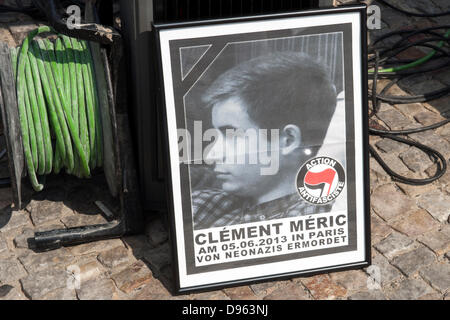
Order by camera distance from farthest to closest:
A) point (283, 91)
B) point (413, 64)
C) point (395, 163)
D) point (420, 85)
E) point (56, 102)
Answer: point (413, 64)
point (420, 85)
point (395, 163)
point (56, 102)
point (283, 91)

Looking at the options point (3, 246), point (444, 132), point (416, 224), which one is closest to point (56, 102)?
point (3, 246)

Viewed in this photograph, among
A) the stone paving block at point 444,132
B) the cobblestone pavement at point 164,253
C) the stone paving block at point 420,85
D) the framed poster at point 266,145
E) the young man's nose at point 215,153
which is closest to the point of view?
the framed poster at point 266,145

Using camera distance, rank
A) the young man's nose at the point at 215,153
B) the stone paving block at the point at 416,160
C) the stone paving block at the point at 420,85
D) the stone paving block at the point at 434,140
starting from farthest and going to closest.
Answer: the stone paving block at the point at 420,85, the stone paving block at the point at 434,140, the stone paving block at the point at 416,160, the young man's nose at the point at 215,153

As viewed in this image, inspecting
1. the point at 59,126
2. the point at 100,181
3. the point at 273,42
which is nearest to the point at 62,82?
the point at 59,126

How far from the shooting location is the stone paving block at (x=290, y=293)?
15.2 ft

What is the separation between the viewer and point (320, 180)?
15.5 ft

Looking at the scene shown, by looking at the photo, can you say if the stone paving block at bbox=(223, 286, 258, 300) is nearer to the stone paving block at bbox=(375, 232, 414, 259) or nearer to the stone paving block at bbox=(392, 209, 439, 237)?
the stone paving block at bbox=(375, 232, 414, 259)

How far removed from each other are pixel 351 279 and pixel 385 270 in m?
0.23

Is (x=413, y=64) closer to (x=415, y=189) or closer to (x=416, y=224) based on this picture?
(x=415, y=189)

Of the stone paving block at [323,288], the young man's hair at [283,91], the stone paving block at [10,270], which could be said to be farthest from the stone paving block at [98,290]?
the young man's hair at [283,91]

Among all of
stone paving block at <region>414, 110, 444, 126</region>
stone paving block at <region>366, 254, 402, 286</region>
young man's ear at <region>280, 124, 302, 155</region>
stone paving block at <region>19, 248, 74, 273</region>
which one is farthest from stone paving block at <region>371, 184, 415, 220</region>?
stone paving block at <region>19, 248, 74, 273</region>

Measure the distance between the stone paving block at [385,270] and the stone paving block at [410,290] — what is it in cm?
7

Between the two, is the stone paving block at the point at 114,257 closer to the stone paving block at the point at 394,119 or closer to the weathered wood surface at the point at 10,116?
the weathered wood surface at the point at 10,116

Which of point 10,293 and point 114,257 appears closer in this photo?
point 10,293
